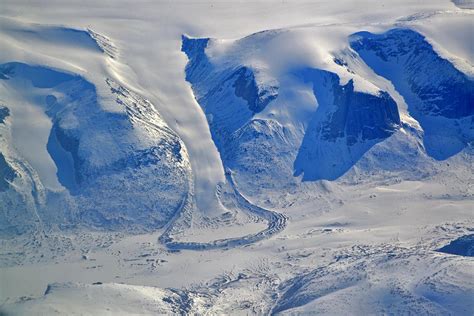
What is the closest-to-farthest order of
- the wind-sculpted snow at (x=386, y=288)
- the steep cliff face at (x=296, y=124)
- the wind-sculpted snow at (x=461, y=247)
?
the wind-sculpted snow at (x=386, y=288)
the wind-sculpted snow at (x=461, y=247)
the steep cliff face at (x=296, y=124)

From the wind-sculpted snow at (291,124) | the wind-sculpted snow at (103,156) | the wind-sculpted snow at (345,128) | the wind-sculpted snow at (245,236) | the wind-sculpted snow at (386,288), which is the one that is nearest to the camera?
the wind-sculpted snow at (386,288)

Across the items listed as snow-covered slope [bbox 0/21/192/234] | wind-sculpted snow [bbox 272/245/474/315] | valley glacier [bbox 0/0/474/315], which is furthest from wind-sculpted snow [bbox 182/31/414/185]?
wind-sculpted snow [bbox 272/245/474/315]

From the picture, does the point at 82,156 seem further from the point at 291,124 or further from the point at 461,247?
the point at 461,247

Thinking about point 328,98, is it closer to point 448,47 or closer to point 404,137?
point 404,137

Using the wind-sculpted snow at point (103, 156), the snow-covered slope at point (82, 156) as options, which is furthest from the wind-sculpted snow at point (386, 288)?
the snow-covered slope at point (82, 156)

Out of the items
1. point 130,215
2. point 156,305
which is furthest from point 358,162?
point 156,305

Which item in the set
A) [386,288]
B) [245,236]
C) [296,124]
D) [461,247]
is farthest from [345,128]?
[386,288]

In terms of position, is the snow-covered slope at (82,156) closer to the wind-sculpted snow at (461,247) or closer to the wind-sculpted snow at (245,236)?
the wind-sculpted snow at (245,236)
